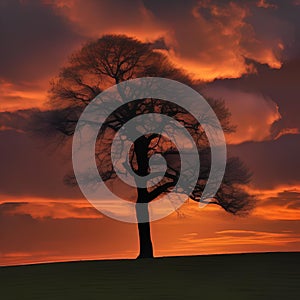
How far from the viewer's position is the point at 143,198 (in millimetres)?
35312

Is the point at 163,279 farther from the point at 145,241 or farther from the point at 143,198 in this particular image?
the point at 145,241

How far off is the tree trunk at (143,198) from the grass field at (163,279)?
199cm

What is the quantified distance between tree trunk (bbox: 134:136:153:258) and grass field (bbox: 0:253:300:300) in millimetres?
1986

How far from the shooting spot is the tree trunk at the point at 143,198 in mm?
35281

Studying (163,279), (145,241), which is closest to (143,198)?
(145,241)

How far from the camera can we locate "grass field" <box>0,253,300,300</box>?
2000cm

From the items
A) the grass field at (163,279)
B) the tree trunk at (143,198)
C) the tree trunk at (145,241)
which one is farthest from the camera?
the tree trunk at (145,241)

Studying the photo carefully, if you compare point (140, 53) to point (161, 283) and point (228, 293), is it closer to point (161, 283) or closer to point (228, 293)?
point (161, 283)

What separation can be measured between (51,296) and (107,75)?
59.7 ft

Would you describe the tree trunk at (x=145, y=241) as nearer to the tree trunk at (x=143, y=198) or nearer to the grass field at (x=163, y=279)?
the tree trunk at (x=143, y=198)

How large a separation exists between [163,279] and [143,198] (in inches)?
455

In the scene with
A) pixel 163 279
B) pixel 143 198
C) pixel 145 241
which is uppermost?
pixel 143 198

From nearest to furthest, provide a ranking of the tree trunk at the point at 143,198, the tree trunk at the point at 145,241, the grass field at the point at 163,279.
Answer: the grass field at the point at 163,279, the tree trunk at the point at 143,198, the tree trunk at the point at 145,241

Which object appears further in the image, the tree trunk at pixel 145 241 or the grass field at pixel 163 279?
the tree trunk at pixel 145 241
